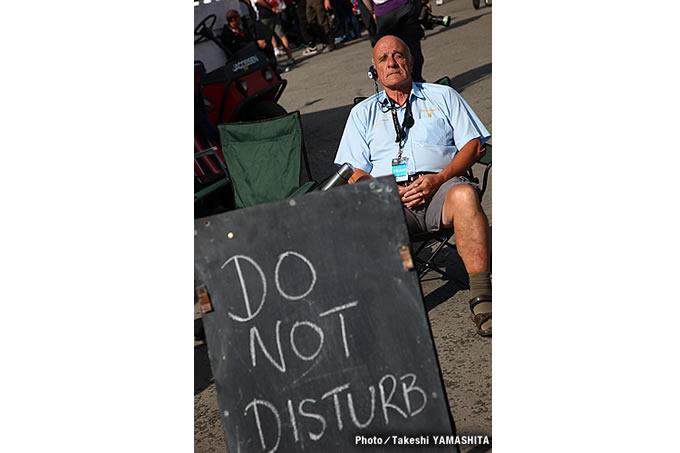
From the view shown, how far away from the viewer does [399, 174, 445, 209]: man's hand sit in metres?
3.84

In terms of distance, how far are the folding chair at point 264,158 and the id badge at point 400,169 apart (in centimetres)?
136

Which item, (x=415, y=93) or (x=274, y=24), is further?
(x=274, y=24)

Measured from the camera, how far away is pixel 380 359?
246 centimetres

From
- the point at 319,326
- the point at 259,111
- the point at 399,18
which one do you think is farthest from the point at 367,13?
the point at 319,326

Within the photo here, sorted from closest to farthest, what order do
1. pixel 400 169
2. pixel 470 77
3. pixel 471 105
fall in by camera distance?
pixel 400 169 < pixel 471 105 < pixel 470 77

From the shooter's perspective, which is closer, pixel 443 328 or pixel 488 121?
pixel 443 328

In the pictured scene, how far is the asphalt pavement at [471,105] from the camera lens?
3.32 m

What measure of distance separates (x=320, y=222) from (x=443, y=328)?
5.45ft

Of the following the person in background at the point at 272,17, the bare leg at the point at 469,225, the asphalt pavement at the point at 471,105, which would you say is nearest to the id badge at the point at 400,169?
the bare leg at the point at 469,225

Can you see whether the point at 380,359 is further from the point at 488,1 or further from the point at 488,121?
the point at 488,1

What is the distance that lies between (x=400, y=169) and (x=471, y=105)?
4.34 meters

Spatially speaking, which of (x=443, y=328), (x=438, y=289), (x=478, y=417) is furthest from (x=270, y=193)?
(x=478, y=417)

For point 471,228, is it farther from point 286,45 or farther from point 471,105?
point 286,45

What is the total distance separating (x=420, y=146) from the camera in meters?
4.00
